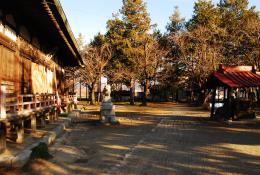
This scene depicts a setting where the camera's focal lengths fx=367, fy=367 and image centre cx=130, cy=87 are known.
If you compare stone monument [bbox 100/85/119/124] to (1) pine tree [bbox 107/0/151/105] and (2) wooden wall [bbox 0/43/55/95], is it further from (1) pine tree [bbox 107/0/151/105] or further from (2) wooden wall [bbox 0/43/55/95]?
(1) pine tree [bbox 107/0/151/105]

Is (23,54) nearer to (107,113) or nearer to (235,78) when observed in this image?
(107,113)

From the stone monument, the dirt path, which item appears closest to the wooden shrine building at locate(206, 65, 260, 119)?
the dirt path

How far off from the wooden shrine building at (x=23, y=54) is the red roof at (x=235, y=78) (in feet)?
28.8

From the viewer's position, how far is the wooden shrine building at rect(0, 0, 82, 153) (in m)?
11.1

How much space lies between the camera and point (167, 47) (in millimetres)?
55438

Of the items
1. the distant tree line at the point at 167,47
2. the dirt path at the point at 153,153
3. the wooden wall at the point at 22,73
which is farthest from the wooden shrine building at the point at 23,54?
the distant tree line at the point at 167,47

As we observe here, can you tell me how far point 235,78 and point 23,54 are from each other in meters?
12.3

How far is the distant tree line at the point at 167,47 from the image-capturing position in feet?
150

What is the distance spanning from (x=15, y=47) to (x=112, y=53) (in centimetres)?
4012

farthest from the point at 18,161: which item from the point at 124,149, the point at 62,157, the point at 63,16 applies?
the point at 63,16

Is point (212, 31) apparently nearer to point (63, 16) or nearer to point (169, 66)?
point (169, 66)

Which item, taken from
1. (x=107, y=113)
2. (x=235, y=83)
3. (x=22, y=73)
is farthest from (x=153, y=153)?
(x=235, y=83)

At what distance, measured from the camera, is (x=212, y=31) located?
48.8 metres

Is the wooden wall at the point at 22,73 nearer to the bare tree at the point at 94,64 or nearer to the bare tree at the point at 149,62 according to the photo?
the bare tree at the point at 94,64
